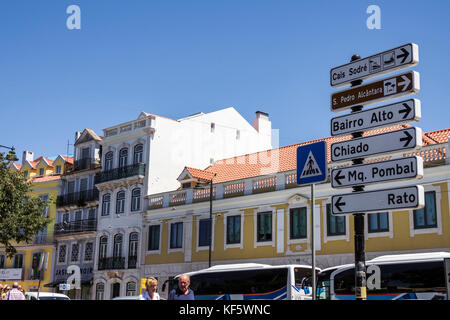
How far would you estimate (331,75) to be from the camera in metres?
9.60

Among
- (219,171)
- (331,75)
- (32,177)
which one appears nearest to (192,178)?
(219,171)

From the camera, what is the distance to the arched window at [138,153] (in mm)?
42812

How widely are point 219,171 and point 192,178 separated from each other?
3042mm

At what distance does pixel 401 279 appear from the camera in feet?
68.2

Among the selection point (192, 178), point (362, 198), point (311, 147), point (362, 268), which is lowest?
point (362, 268)

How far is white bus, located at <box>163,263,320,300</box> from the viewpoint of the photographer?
2459cm

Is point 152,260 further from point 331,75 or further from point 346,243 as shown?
point 331,75

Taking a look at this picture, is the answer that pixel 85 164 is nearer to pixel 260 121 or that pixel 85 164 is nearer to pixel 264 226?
pixel 260 121

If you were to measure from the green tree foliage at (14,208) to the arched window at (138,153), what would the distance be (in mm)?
7965

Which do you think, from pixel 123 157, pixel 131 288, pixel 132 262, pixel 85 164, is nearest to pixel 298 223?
pixel 132 262

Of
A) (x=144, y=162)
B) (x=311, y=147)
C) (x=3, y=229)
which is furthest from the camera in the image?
(x=144, y=162)

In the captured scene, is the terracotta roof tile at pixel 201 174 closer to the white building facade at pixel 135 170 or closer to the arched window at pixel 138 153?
the white building facade at pixel 135 170

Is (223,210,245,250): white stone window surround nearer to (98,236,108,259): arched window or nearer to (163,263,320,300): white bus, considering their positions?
(163,263,320,300): white bus

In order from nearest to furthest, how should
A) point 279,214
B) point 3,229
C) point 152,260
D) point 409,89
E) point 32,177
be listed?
point 409,89
point 279,214
point 3,229
point 152,260
point 32,177
